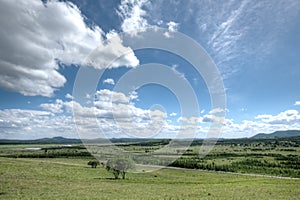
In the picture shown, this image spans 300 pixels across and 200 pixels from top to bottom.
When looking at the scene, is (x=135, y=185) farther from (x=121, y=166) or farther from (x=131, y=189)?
(x=121, y=166)

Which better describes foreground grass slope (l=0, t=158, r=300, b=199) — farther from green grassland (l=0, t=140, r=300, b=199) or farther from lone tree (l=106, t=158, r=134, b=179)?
lone tree (l=106, t=158, r=134, b=179)

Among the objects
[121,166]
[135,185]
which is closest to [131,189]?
[135,185]

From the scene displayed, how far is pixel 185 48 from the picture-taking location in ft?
162

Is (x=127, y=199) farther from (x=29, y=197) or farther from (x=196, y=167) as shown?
(x=196, y=167)

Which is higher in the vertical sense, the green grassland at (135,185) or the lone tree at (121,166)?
the lone tree at (121,166)

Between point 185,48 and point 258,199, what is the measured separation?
29.8 meters

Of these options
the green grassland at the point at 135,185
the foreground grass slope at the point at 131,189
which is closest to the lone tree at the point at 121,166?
the green grassland at the point at 135,185

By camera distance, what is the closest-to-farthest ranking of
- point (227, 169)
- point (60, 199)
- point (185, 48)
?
point (60, 199)
point (185, 48)
point (227, 169)

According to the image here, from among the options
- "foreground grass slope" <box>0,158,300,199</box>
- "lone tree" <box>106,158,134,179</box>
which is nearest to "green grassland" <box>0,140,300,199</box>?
"foreground grass slope" <box>0,158,300,199</box>

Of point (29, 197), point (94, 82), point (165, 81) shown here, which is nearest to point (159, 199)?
point (29, 197)

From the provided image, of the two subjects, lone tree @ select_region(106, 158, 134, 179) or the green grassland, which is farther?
lone tree @ select_region(106, 158, 134, 179)

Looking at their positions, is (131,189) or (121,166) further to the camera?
(121,166)

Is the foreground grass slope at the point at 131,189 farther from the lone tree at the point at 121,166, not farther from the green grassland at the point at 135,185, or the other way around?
the lone tree at the point at 121,166

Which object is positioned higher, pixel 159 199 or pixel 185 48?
pixel 185 48
